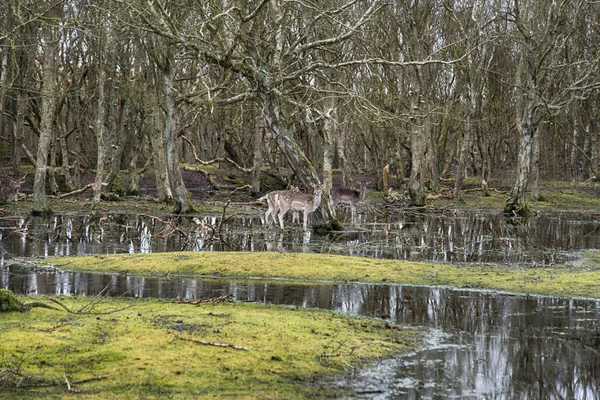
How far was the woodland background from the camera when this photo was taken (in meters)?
22.5

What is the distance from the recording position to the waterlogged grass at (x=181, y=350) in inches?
277

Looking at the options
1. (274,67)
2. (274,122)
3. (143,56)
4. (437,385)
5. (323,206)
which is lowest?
(437,385)

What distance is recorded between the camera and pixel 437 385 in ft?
25.0

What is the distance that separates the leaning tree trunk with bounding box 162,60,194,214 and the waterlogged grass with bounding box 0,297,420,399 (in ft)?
55.2

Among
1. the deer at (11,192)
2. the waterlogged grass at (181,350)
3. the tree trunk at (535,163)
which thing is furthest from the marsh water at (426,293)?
the tree trunk at (535,163)

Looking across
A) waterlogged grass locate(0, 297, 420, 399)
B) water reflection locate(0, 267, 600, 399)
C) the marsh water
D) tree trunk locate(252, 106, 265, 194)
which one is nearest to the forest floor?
tree trunk locate(252, 106, 265, 194)

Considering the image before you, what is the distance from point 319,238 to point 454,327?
38.3 feet

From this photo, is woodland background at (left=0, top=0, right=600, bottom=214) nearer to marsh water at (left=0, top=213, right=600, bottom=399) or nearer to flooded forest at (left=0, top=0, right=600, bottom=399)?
flooded forest at (left=0, top=0, right=600, bottom=399)

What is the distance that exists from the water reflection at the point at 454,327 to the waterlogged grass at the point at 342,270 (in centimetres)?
68

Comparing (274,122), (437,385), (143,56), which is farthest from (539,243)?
(143,56)

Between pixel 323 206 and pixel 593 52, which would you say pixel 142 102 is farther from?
pixel 593 52

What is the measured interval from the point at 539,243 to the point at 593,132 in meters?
30.9

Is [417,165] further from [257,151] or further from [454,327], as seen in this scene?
[454,327]

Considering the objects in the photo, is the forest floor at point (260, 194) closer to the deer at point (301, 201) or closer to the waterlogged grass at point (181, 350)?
the deer at point (301, 201)
